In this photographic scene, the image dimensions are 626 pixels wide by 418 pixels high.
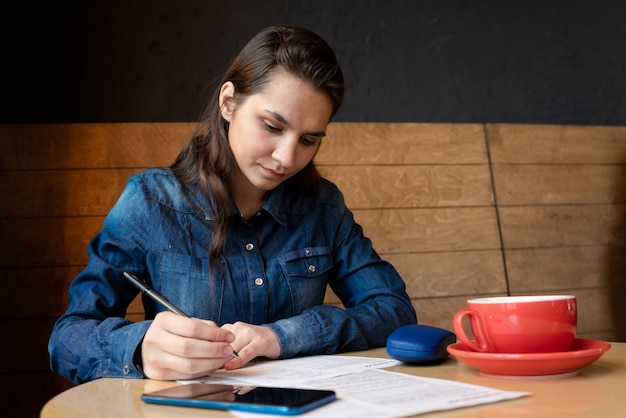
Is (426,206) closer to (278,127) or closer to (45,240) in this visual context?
(278,127)

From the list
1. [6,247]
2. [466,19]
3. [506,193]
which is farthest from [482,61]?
[6,247]

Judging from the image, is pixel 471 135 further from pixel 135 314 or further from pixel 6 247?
pixel 6 247

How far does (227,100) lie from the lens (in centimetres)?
136

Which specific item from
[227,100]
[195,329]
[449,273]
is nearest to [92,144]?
[227,100]

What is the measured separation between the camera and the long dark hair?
127 centimetres

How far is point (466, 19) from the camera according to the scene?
8.13 feet

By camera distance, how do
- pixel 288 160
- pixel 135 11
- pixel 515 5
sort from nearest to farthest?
1. pixel 288 160
2. pixel 135 11
3. pixel 515 5

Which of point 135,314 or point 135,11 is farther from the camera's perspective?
point 135,11

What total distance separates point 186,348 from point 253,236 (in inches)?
20.8

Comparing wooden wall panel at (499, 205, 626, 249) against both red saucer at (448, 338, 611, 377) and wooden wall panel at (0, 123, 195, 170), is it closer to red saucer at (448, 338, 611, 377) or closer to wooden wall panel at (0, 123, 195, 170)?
wooden wall panel at (0, 123, 195, 170)

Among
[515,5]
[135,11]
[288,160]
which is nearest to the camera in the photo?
[288,160]

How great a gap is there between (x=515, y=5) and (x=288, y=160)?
1682 mm

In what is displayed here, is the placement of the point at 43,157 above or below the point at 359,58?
below

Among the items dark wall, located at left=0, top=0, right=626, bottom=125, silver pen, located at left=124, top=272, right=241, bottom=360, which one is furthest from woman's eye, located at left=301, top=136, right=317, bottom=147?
dark wall, located at left=0, top=0, right=626, bottom=125
